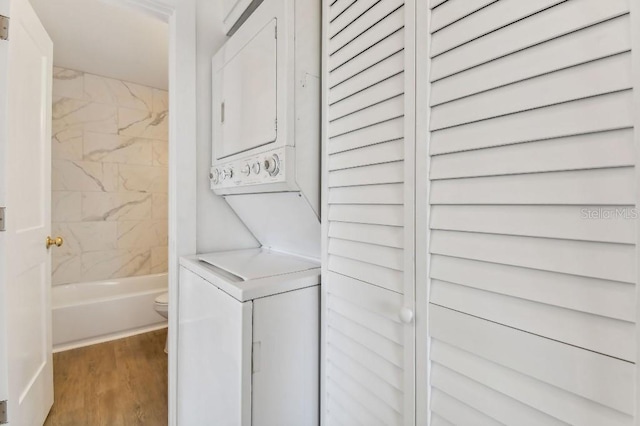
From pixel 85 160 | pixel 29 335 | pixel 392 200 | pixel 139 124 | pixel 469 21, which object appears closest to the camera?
pixel 469 21

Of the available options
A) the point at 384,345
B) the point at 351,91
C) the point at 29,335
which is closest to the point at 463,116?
the point at 351,91

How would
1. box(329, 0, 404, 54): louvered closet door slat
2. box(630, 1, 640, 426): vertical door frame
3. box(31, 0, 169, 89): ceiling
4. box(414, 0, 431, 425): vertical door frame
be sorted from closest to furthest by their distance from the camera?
box(630, 1, 640, 426): vertical door frame → box(414, 0, 431, 425): vertical door frame → box(329, 0, 404, 54): louvered closet door slat → box(31, 0, 169, 89): ceiling

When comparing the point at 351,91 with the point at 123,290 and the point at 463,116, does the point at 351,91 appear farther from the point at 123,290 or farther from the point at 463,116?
the point at 123,290

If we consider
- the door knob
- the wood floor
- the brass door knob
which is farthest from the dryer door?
the wood floor

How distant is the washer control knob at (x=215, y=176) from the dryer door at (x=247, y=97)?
9 cm

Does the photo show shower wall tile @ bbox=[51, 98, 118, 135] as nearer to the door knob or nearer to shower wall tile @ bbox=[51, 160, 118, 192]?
shower wall tile @ bbox=[51, 160, 118, 192]

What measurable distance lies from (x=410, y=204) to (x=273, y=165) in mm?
624

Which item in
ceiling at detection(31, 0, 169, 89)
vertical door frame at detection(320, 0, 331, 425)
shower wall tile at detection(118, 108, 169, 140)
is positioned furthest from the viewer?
shower wall tile at detection(118, 108, 169, 140)

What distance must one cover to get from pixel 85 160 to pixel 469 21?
4129mm

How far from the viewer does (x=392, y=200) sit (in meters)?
0.93

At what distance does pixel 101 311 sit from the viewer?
313 centimetres

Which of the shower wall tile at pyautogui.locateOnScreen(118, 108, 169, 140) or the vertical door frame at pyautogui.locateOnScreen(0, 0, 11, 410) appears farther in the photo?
the shower wall tile at pyautogui.locateOnScreen(118, 108, 169, 140)

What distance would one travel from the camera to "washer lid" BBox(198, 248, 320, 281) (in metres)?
1.31

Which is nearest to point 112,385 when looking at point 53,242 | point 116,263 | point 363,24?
point 53,242
